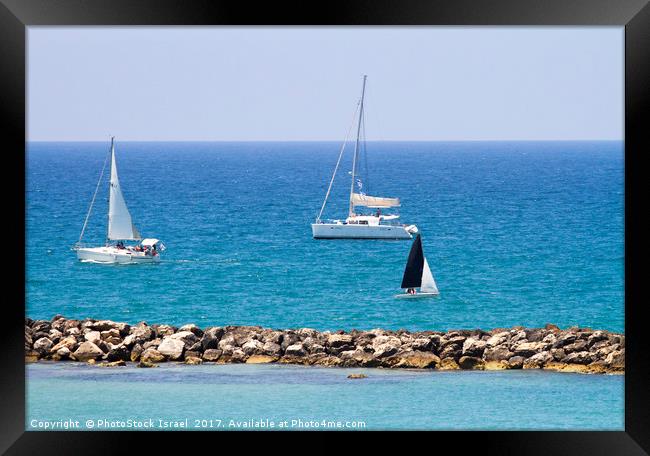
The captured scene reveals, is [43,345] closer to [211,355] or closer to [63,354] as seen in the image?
[63,354]

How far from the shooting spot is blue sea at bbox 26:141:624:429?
1338cm

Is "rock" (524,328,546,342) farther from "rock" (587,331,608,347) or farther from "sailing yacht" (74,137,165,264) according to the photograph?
"sailing yacht" (74,137,165,264)

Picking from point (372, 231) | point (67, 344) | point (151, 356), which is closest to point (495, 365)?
point (151, 356)

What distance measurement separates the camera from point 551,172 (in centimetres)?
5753

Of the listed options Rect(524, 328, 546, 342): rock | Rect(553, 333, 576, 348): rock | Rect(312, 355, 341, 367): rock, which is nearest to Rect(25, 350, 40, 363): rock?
Rect(312, 355, 341, 367): rock

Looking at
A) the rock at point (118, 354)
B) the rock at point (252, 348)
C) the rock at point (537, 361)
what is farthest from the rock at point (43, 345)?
the rock at point (537, 361)

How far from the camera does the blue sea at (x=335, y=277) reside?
13.4 m

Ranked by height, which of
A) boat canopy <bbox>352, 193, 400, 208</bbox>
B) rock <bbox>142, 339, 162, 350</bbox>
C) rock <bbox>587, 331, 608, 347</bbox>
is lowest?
rock <bbox>142, 339, 162, 350</bbox>

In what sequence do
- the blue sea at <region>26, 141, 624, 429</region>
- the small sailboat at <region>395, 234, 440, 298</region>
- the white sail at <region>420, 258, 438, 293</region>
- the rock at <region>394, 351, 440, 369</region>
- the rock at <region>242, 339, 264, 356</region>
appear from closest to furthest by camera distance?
the blue sea at <region>26, 141, 624, 429</region>
the rock at <region>394, 351, 440, 369</region>
the rock at <region>242, 339, 264, 356</region>
the small sailboat at <region>395, 234, 440, 298</region>
the white sail at <region>420, 258, 438, 293</region>

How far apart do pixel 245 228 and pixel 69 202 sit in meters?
9.94

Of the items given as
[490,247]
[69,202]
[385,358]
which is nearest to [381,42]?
[69,202]

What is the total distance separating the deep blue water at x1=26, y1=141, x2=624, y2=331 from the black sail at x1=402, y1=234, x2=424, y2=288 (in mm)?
584

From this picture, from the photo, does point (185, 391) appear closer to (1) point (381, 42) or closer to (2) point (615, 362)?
(2) point (615, 362)

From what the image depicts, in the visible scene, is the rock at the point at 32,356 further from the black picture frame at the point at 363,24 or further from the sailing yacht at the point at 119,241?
the sailing yacht at the point at 119,241
